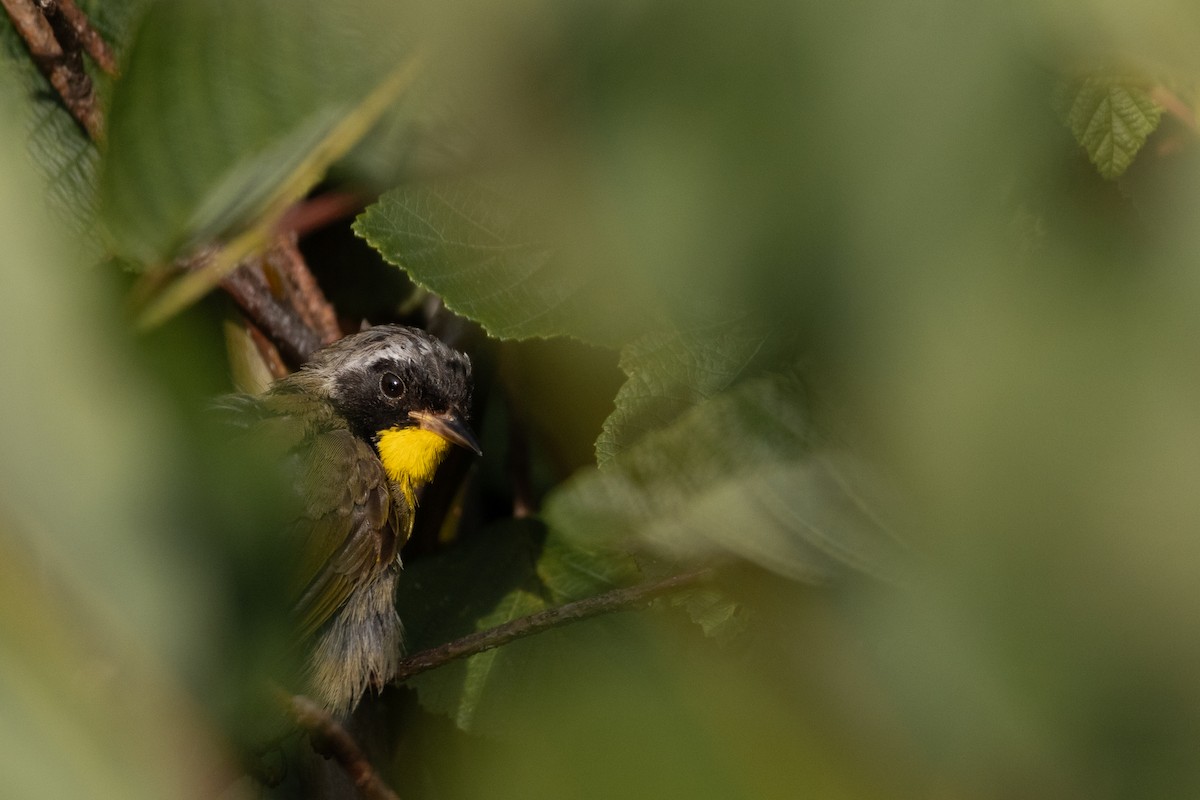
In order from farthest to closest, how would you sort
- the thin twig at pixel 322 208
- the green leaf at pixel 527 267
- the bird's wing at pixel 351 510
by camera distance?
1. the bird's wing at pixel 351 510
2. the thin twig at pixel 322 208
3. the green leaf at pixel 527 267

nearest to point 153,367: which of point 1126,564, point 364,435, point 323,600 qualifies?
point 1126,564

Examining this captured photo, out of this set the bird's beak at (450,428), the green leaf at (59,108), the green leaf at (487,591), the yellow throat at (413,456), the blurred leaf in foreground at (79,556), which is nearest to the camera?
the blurred leaf in foreground at (79,556)

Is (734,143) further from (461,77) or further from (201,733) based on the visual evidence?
(201,733)

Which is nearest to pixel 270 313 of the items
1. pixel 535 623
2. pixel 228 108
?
pixel 535 623

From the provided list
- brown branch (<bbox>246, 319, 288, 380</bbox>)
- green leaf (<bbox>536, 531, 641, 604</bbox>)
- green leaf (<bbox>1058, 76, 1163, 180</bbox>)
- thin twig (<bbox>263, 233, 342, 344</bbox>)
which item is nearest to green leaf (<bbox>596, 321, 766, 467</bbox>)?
green leaf (<bbox>1058, 76, 1163, 180</bbox>)

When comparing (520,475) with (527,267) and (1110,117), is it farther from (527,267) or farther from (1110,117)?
(1110,117)

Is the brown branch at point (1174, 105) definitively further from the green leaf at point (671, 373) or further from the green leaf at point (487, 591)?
the green leaf at point (487, 591)

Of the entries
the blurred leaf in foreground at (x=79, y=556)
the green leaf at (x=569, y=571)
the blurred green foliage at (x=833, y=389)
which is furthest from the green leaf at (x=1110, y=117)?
the green leaf at (x=569, y=571)
